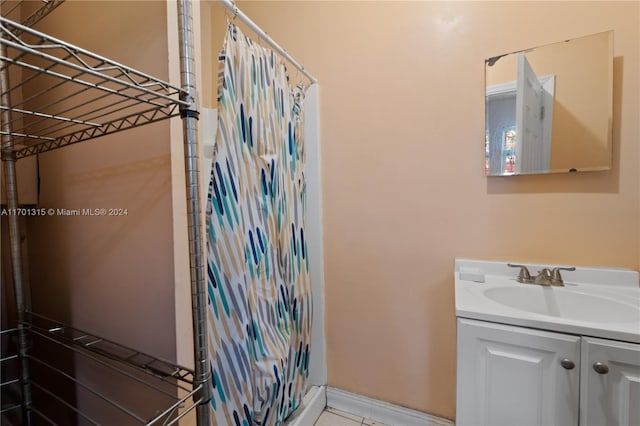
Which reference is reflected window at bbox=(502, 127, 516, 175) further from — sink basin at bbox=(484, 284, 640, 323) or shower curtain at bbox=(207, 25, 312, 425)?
shower curtain at bbox=(207, 25, 312, 425)

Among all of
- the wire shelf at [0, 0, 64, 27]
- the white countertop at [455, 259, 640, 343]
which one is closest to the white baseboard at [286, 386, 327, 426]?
the white countertop at [455, 259, 640, 343]

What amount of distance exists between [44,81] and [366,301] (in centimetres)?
156

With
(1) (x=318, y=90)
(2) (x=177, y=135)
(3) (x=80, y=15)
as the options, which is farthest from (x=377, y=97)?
(3) (x=80, y=15)

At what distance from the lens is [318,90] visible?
1.48 meters

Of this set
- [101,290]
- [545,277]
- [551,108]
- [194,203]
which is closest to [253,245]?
[194,203]

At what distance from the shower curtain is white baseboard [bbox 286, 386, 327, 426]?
0.07m

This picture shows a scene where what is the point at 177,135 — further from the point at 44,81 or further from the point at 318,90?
the point at 318,90

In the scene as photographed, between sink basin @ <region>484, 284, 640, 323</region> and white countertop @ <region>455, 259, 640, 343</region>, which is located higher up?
white countertop @ <region>455, 259, 640, 343</region>

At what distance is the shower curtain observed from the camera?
84 cm

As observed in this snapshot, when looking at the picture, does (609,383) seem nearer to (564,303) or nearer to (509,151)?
(564,303)

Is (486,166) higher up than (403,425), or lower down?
higher up

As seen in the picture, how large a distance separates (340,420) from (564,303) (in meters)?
1.10

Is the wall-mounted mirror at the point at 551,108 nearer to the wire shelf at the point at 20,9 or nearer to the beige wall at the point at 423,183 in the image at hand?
the beige wall at the point at 423,183

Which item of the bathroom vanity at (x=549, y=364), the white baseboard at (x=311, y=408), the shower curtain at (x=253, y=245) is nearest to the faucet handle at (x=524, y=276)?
the bathroom vanity at (x=549, y=364)
